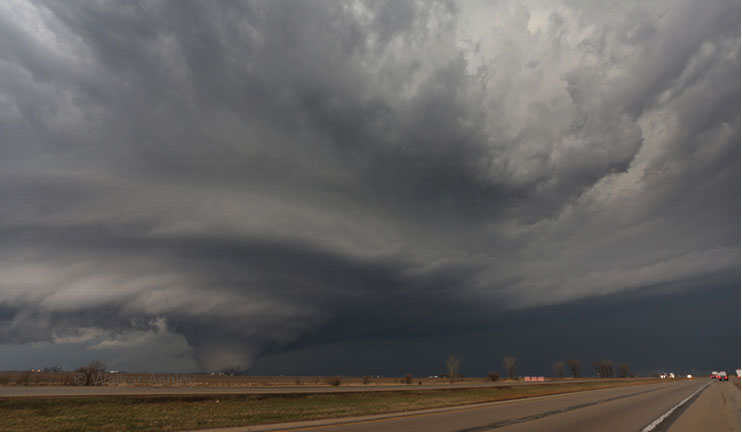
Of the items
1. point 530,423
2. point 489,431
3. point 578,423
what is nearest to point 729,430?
point 578,423

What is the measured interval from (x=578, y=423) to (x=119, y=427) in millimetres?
19801

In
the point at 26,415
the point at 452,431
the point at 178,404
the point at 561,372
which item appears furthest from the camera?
the point at 561,372

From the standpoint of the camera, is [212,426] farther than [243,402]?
No

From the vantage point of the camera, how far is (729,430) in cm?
1667

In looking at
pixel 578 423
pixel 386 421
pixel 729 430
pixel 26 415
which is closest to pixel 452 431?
pixel 386 421

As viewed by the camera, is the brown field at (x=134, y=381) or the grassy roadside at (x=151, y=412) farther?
the brown field at (x=134, y=381)

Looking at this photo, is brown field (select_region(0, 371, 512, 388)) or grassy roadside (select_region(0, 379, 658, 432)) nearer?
grassy roadside (select_region(0, 379, 658, 432))

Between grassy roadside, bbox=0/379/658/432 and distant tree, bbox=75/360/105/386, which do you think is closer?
grassy roadside, bbox=0/379/658/432

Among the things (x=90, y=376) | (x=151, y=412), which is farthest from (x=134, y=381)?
(x=151, y=412)

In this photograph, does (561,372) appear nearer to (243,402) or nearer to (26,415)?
(243,402)

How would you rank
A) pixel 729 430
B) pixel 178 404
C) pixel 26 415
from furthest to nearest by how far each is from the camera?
1. pixel 178 404
2. pixel 26 415
3. pixel 729 430

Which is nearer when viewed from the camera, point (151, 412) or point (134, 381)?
point (151, 412)

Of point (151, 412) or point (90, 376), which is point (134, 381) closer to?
point (90, 376)

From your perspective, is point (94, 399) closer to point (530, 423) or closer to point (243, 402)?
point (243, 402)
